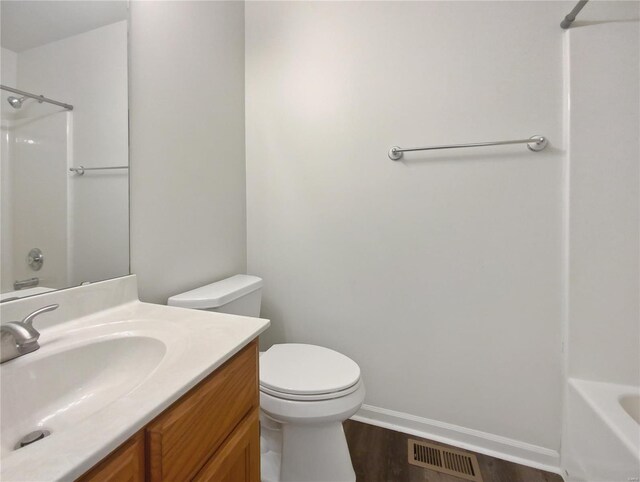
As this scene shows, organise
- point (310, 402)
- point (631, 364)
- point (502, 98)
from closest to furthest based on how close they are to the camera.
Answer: point (310, 402) → point (631, 364) → point (502, 98)

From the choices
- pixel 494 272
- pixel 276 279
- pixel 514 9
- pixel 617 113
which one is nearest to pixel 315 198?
pixel 276 279

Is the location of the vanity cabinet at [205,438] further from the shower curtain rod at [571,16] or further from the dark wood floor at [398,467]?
the shower curtain rod at [571,16]

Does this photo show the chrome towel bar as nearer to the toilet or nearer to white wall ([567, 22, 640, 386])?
white wall ([567, 22, 640, 386])

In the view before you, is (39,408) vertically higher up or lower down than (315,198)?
lower down

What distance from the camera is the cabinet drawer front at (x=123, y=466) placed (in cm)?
40

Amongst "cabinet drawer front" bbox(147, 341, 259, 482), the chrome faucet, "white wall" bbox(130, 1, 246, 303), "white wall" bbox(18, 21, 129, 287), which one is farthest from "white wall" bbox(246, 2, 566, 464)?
the chrome faucet

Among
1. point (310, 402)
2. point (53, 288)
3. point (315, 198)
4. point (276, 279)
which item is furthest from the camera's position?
point (276, 279)

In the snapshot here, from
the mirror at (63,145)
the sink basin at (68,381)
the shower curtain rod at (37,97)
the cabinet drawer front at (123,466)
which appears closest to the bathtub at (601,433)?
the cabinet drawer front at (123,466)

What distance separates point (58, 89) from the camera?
81cm

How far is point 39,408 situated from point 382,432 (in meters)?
1.37

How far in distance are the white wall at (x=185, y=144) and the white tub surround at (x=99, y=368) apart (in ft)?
0.79

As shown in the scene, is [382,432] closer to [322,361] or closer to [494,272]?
[322,361]

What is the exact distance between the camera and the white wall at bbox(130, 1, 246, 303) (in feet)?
3.45

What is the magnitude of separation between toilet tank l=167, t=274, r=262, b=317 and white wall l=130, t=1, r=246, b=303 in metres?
0.08
